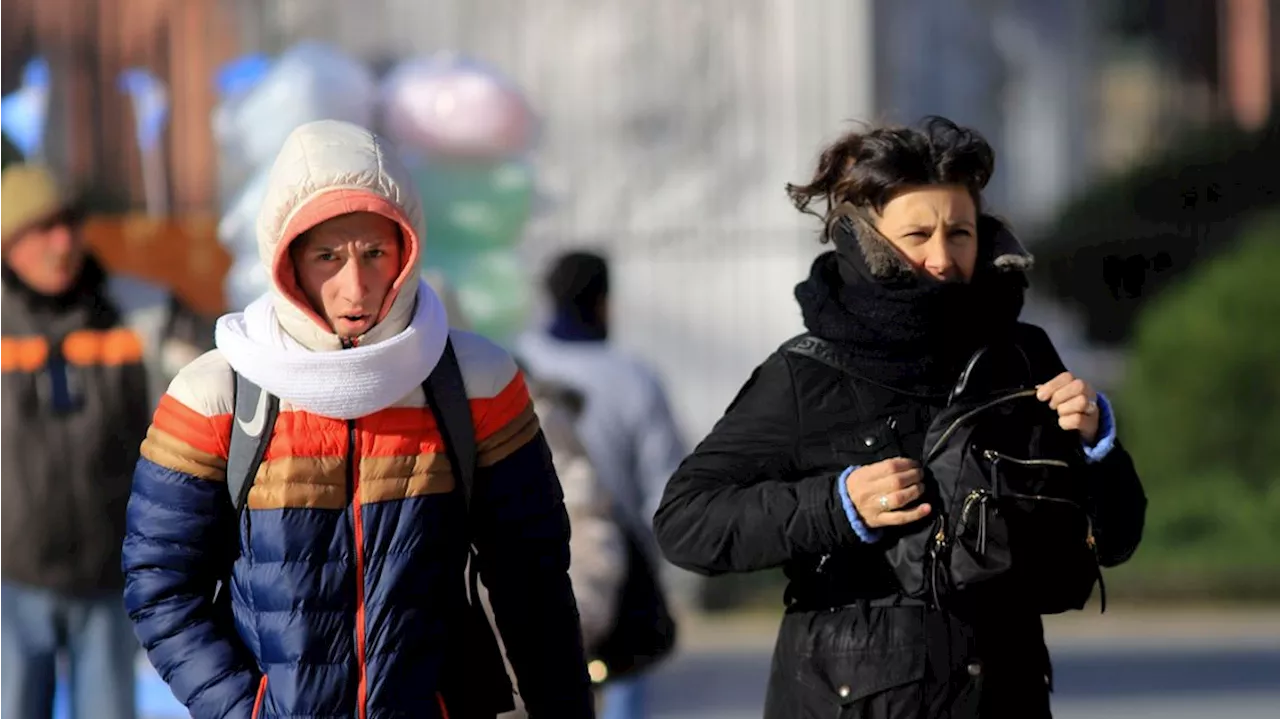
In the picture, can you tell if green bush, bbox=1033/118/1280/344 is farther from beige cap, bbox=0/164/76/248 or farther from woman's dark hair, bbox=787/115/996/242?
woman's dark hair, bbox=787/115/996/242

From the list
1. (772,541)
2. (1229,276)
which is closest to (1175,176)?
(1229,276)

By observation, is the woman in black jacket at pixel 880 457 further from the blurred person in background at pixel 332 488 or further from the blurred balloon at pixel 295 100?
the blurred balloon at pixel 295 100

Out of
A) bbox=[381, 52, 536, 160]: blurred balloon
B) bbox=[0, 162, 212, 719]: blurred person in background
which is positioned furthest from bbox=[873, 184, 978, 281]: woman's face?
bbox=[381, 52, 536, 160]: blurred balloon

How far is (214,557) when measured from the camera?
378 centimetres

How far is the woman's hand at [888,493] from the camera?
13.0 ft

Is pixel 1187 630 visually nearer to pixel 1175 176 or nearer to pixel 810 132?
pixel 810 132

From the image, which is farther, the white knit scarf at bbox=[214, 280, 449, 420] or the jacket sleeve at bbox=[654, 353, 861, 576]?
the jacket sleeve at bbox=[654, 353, 861, 576]

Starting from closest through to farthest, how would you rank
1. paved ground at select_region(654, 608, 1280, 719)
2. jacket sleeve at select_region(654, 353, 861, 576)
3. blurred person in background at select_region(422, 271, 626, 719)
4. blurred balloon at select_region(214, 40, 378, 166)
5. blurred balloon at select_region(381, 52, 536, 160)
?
1. jacket sleeve at select_region(654, 353, 861, 576)
2. blurred person in background at select_region(422, 271, 626, 719)
3. blurred balloon at select_region(214, 40, 378, 166)
4. blurred balloon at select_region(381, 52, 536, 160)
5. paved ground at select_region(654, 608, 1280, 719)

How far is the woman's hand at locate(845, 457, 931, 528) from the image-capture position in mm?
3957

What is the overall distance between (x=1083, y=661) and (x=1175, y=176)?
27.6 ft

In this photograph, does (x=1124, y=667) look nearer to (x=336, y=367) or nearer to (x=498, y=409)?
(x=498, y=409)

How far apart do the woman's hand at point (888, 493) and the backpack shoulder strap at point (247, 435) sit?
96cm

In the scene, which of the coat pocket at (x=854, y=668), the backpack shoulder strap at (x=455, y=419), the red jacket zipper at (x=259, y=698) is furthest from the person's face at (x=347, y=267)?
the coat pocket at (x=854, y=668)

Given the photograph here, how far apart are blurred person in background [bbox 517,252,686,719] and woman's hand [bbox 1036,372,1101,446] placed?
3.28 metres
